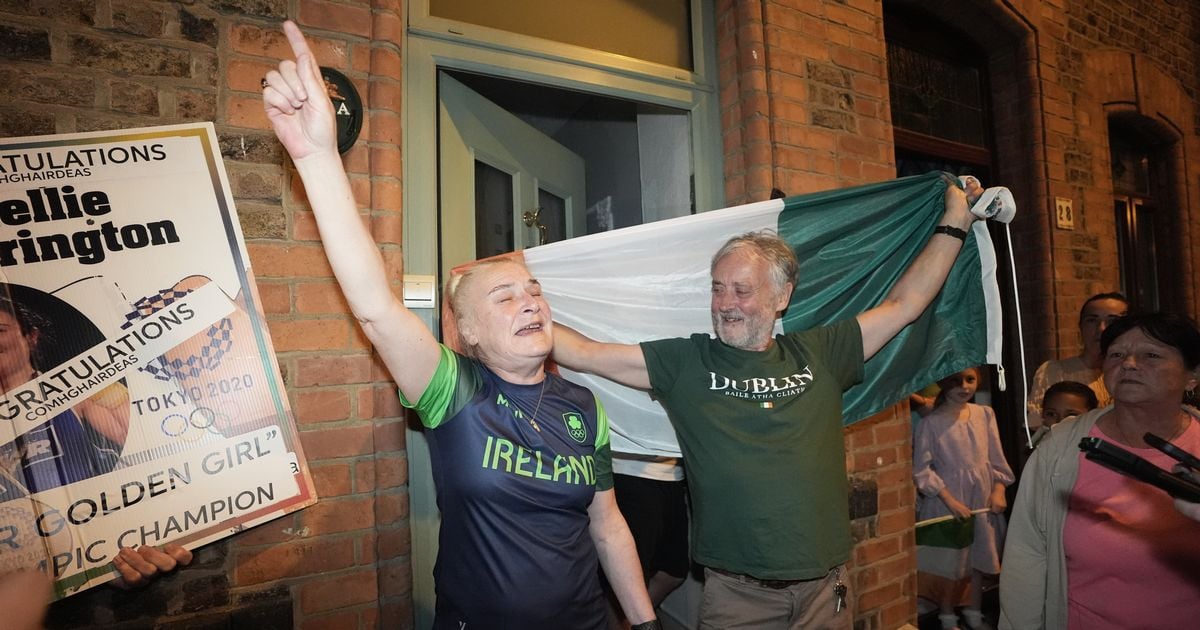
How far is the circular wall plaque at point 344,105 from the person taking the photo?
1.71 m

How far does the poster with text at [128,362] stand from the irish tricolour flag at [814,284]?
88 centimetres

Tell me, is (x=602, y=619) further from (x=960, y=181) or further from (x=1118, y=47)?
(x=1118, y=47)

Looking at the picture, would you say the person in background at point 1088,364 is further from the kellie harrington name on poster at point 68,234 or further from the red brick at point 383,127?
the kellie harrington name on poster at point 68,234

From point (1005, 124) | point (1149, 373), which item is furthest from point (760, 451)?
point (1005, 124)

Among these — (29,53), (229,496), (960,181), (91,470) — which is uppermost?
(29,53)

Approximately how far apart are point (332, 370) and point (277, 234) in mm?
404

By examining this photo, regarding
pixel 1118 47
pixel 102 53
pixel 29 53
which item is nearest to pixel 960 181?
pixel 102 53

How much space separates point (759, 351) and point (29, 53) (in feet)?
6.69

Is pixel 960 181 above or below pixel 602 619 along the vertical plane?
above

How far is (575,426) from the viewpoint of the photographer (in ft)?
4.89

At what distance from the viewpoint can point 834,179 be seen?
8.23 ft

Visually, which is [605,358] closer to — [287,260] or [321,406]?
[321,406]

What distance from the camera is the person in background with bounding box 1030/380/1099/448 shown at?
282cm

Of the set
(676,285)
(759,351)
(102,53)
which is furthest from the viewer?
(676,285)
